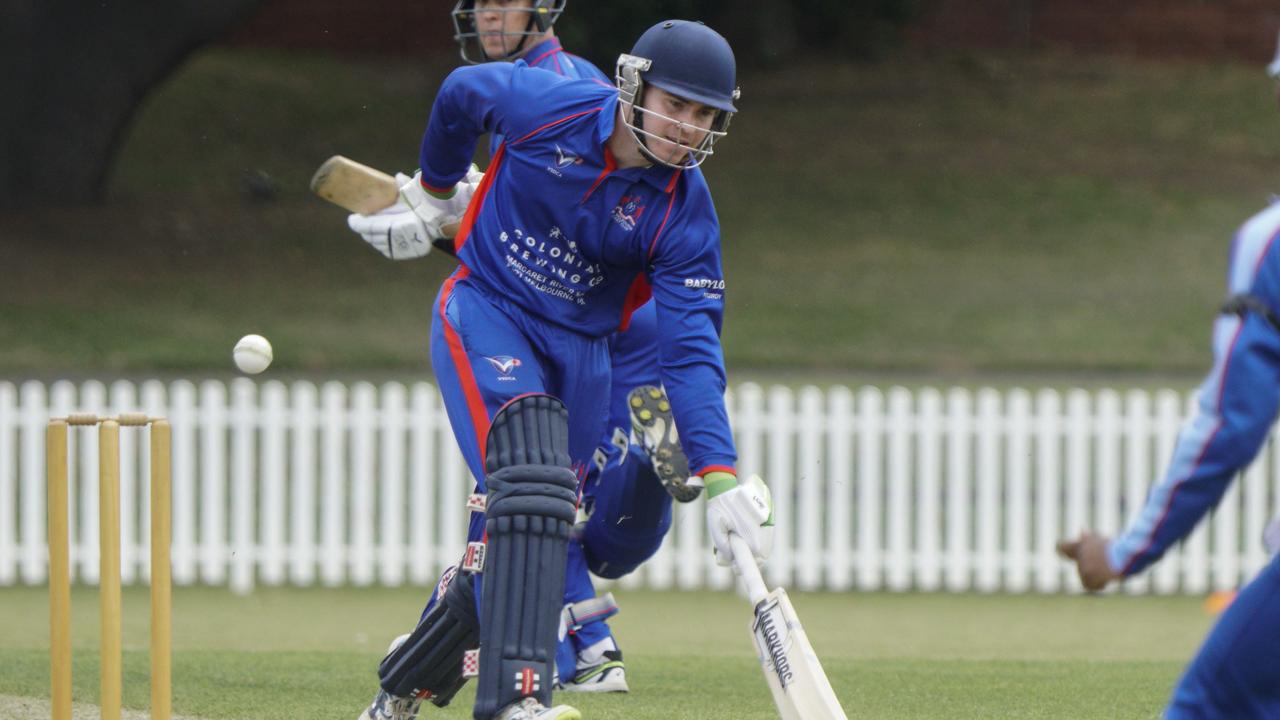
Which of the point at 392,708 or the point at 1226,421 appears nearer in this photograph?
the point at 1226,421

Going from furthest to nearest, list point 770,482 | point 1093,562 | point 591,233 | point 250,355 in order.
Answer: point 770,482
point 250,355
point 591,233
point 1093,562

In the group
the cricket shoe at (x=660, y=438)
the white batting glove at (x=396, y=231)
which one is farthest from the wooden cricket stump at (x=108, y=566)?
the cricket shoe at (x=660, y=438)

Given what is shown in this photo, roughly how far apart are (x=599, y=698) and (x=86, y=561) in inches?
182

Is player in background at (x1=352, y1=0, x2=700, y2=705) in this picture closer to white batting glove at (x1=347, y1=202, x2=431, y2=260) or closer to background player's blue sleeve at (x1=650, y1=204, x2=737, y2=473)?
white batting glove at (x1=347, y1=202, x2=431, y2=260)

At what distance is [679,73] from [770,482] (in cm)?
519

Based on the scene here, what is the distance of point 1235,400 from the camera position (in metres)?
2.87

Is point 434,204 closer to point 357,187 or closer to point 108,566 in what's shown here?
point 357,187

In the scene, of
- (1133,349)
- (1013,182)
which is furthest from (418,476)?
(1013,182)

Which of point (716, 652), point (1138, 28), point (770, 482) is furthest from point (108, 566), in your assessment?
point (1138, 28)

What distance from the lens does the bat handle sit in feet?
13.3

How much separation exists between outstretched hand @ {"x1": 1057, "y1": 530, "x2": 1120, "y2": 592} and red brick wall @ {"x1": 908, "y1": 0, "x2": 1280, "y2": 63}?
21.8 m

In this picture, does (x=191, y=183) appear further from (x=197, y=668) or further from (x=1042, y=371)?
(x=197, y=668)

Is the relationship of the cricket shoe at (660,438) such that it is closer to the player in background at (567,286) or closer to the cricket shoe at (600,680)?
the cricket shoe at (600,680)

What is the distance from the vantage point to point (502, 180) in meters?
4.41
